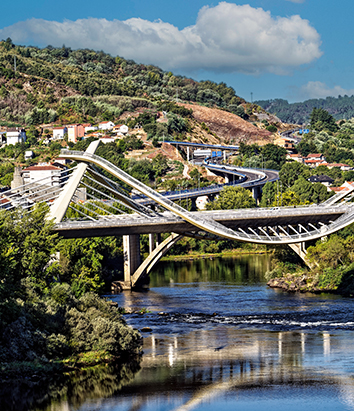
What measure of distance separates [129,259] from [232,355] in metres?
31.3

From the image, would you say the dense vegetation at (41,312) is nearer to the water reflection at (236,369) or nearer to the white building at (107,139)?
the water reflection at (236,369)

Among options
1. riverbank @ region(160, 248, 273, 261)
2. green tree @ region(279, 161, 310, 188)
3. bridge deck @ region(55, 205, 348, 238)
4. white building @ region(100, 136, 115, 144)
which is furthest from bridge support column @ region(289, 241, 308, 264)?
white building @ region(100, 136, 115, 144)

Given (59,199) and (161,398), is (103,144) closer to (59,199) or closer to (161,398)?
(59,199)

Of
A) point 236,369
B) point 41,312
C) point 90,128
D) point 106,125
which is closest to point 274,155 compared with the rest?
point 106,125

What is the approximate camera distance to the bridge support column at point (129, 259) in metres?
73.3

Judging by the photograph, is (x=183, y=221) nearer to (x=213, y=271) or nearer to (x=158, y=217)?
(x=158, y=217)

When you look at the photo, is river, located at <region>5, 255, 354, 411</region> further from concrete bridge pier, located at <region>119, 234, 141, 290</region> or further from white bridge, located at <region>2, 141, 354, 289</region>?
white bridge, located at <region>2, 141, 354, 289</region>

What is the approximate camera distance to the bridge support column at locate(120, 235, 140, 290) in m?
73.3

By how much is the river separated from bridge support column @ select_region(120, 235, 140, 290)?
14.7 feet

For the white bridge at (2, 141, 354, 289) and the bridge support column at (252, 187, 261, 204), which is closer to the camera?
the white bridge at (2, 141, 354, 289)

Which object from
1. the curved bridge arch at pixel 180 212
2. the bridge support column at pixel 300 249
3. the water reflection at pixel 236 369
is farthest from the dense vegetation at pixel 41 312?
the bridge support column at pixel 300 249

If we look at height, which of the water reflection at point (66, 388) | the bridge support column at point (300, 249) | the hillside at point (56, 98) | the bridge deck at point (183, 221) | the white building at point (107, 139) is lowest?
the water reflection at point (66, 388)

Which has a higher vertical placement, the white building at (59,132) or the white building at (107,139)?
the white building at (59,132)

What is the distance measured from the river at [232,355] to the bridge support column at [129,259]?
4492 mm
